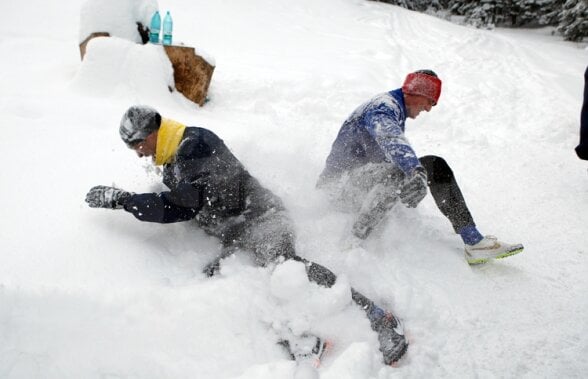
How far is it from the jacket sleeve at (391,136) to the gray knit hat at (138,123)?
1416 mm

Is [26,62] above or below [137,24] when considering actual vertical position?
below

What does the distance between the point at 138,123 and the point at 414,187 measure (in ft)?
5.59

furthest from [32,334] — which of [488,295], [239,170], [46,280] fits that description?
[488,295]

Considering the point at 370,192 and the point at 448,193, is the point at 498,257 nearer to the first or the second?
the point at 448,193

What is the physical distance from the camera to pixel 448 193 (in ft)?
9.00

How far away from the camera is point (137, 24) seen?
5840 millimetres

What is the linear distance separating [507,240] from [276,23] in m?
9.99

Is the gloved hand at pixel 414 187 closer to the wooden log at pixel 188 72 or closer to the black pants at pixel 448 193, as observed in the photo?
the black pants at pixel 448 193

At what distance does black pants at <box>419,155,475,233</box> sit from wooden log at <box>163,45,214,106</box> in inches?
146

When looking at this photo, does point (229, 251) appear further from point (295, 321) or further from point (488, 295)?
point (488, 295)

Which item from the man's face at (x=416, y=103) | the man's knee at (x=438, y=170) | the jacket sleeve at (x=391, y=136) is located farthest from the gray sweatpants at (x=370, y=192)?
the man's face at (x=416, y=103)

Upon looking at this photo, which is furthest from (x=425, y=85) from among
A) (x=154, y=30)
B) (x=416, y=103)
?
(x=154, y=30)

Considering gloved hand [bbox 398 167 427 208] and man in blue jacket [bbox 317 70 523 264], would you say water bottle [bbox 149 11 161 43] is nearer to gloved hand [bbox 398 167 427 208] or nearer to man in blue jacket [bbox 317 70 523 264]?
man in blue jacket [bbox 317 70 523 264]

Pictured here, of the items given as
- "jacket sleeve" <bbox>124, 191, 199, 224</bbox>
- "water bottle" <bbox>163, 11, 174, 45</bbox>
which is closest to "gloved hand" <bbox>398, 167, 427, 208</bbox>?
"jacket sleeve" <bbox>124, 191, 199, 224</bbox>
